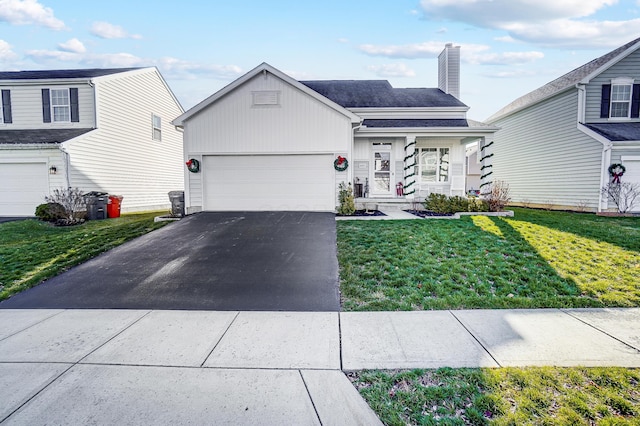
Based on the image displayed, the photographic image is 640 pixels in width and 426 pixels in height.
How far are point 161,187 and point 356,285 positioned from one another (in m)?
17.4

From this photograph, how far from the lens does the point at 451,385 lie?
290 cm

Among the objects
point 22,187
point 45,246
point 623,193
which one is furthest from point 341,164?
point 22,187

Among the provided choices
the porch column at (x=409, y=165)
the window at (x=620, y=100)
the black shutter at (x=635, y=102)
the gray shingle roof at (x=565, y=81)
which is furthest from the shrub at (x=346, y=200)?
the black shutter at (x=635, y=102)

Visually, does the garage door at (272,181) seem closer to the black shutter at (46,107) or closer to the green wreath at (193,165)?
the green wreath at (193,165)

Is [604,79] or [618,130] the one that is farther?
[604,79]

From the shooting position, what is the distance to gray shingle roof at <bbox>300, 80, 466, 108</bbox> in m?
16.9

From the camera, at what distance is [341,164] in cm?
1228

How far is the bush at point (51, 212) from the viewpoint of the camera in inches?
464

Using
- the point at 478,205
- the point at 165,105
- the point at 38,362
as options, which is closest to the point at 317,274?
the point at 38,362

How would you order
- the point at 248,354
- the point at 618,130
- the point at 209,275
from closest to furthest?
the point at 248,354 < the point at 209,275 < the point at 618,130

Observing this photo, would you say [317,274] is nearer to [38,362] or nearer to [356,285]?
[356,285]

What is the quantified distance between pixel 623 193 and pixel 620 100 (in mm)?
4626

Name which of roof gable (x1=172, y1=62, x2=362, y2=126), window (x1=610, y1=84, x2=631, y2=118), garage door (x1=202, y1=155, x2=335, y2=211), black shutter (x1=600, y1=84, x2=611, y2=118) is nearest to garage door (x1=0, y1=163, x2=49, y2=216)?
roof gable (x1=172, y1=62, x2=362, y2=126)

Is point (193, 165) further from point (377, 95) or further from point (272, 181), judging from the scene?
point (377, 95)
